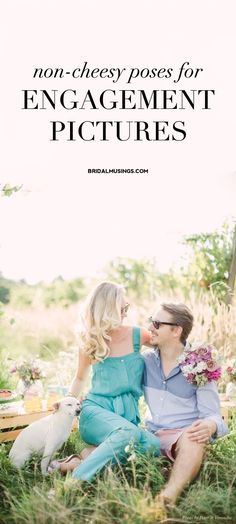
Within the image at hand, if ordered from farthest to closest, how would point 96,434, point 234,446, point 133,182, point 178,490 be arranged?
point 133,182 < point 234,446 < point 96,434 < point 178,490

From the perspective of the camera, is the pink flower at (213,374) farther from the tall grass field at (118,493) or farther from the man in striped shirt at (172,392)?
the tall grass field at (118,493)

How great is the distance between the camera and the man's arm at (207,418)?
13.0ft

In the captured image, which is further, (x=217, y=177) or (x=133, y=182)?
(x=133, y=182)

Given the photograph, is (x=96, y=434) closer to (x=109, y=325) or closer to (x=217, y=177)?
(x=109, y=325)

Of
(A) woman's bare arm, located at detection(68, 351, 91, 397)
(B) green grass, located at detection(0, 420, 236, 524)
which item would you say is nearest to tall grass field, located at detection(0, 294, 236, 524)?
(B) green grass, located at detection(0, 420, 236, 524)

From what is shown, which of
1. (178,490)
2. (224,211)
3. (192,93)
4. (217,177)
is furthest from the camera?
(224,211)

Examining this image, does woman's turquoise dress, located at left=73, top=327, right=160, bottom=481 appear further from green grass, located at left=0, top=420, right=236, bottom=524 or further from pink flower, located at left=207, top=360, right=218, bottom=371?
pink flower, located at left=207, top=360, right=218, bottom=371

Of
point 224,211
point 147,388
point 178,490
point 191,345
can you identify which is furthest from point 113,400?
point 224,211

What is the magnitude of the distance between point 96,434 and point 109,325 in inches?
28.6

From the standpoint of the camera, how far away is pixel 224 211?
786cm

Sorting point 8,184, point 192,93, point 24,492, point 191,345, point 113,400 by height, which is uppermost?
point 192,93

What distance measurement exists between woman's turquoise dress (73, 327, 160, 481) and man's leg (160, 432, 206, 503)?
28 centimetres

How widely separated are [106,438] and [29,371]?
132 cm

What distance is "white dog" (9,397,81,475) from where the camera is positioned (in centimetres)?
432
